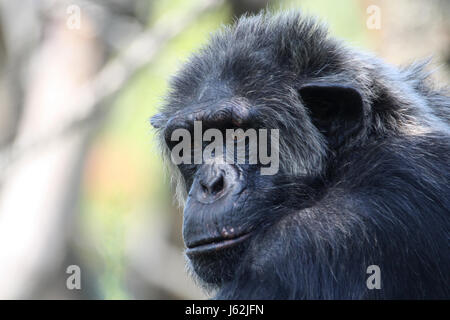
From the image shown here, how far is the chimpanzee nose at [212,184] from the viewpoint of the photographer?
5.02m

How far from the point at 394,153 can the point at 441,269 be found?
0.84 metres

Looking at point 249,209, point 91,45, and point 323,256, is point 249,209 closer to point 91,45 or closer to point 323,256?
point 323,256

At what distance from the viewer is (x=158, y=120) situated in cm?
609

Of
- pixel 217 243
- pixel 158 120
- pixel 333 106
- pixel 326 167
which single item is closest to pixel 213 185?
pixel 217 243

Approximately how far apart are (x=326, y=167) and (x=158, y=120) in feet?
5.39

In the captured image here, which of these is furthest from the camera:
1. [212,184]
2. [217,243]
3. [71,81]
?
[71,81]

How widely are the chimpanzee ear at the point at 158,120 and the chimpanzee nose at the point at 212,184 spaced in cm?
108

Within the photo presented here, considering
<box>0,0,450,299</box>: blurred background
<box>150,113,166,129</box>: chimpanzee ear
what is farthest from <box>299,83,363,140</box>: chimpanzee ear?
<box>0,0,450,299</box>: blurred background

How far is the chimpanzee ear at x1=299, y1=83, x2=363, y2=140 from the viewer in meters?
5.12

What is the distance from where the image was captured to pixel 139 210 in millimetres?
19812

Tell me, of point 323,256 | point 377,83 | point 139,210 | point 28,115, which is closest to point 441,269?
point 323,256

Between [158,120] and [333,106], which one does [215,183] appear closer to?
[333,106]

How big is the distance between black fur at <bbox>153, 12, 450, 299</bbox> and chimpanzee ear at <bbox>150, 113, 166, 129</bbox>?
0.02 meters

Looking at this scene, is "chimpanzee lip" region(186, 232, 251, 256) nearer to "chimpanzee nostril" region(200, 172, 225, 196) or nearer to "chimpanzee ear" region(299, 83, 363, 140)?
"chimpanzee nostril" region(200, 172, 225, 196)
